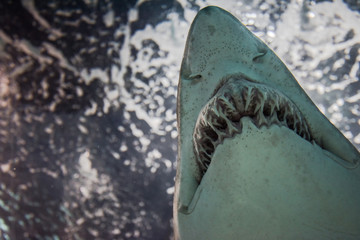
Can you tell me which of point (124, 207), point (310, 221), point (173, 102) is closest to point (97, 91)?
point (173, 102)

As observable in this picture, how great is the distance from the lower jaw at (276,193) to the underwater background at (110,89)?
2318mm

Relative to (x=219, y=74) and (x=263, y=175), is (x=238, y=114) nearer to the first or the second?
(x=263, y=175)

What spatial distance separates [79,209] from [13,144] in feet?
4.56

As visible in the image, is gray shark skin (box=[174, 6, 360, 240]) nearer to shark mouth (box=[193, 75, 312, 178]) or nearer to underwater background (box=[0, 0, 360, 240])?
shark mouth (box=[193, 75, 312, 178])

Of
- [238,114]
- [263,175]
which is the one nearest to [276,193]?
[263,175]

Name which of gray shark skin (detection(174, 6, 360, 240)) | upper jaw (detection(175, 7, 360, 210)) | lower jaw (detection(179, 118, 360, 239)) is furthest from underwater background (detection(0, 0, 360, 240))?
lower jaw (detection(179, 118, 360, 239))

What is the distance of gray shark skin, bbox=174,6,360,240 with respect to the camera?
46.3 inches

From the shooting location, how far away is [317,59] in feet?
10.9

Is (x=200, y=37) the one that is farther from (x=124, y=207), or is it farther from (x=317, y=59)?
(x=124, y=207)

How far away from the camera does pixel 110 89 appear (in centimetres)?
345

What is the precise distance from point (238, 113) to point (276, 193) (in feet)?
1.26

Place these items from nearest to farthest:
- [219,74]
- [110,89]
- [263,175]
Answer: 1. [263,175]
2. [219,74]
3. [110,89]

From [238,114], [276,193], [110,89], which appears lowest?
[110,89]

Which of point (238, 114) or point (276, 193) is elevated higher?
point (238, 114)
